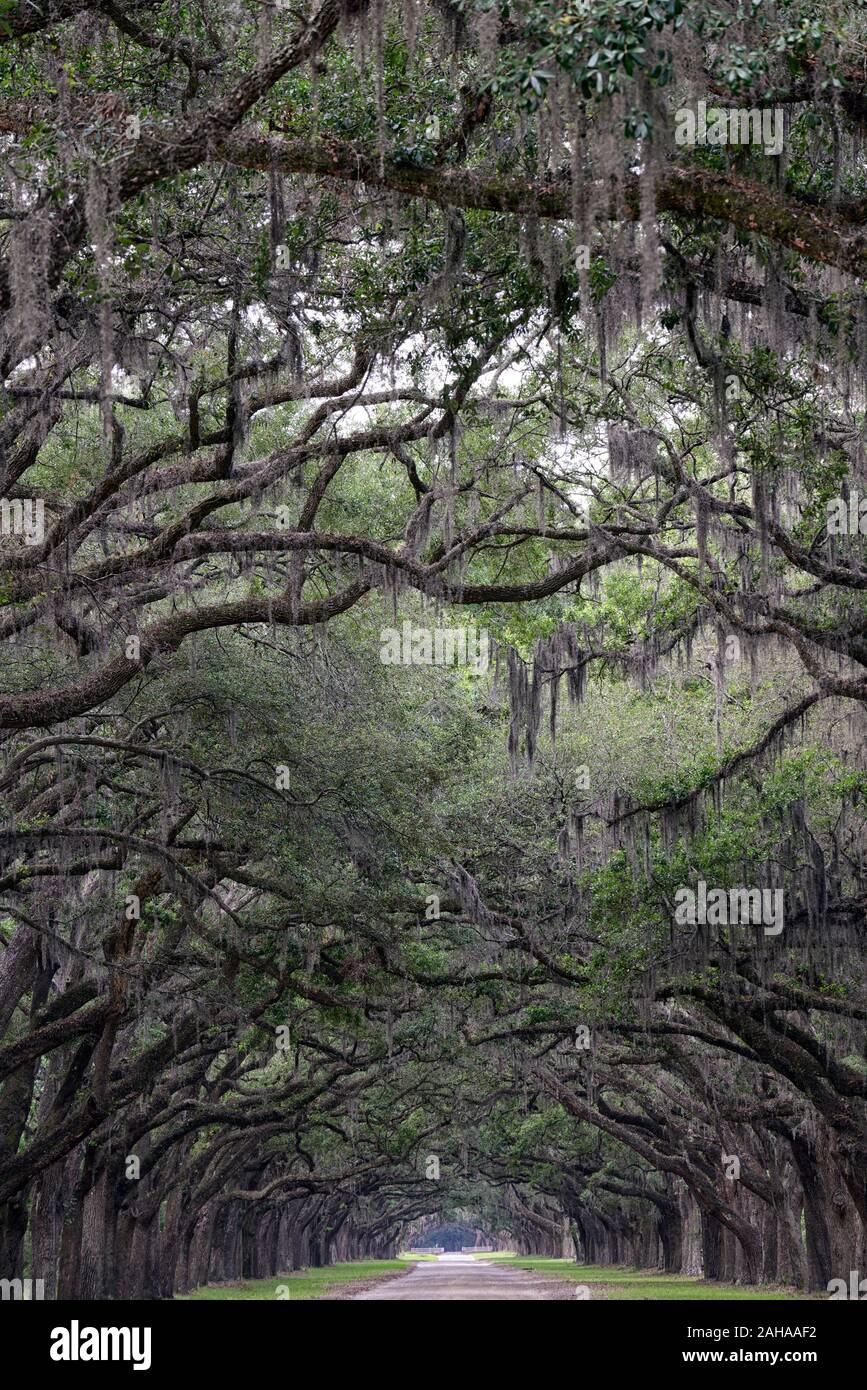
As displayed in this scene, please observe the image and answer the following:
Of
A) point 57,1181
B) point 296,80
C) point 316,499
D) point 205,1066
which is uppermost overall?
point 296,80

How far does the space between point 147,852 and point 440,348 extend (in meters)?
5.30

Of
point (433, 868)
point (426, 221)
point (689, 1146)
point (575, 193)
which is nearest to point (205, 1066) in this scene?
point (433, 868)

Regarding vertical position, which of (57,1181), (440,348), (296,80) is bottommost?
(57,1181)

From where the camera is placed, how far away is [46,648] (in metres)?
16.0

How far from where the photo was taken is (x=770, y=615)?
12.7 m

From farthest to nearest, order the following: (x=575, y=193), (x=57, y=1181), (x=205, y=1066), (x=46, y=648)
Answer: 1. (x=205, y=1066)
2. (x=57, y=1181)
3. (x=46, y=648)
4. (x=575, y=193)

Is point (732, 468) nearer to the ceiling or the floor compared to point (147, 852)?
nearer to the ceiling

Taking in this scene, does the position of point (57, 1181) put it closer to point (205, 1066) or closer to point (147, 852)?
point (205, 1066)

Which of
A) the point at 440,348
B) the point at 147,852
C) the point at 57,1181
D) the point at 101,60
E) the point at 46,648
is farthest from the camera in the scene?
the point at 57,1181

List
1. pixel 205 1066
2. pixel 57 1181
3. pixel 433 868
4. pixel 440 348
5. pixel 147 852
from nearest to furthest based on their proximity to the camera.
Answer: pixel 440 348
pixel 147 852
pixel 433 868
pixel 57 1181
pixel 205 1066

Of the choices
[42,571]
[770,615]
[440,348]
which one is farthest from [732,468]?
[42,571]

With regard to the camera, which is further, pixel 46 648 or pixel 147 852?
pixel 46 648

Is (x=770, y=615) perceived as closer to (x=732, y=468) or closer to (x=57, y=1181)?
(x=732, y=468)

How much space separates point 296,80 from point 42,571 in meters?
4.11
